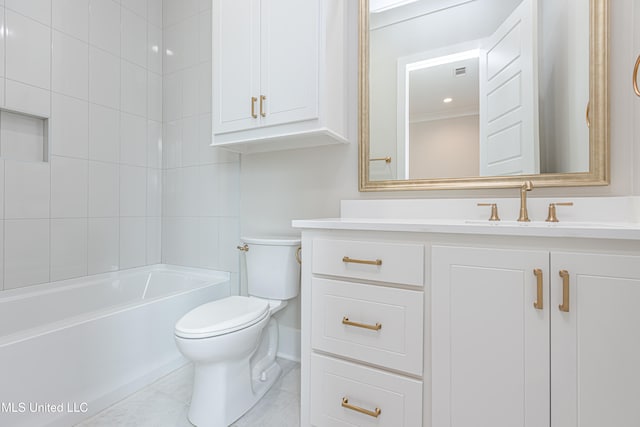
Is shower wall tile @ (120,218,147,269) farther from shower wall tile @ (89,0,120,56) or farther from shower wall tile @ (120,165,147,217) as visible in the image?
shower wall tile @ (89,0,120,56)

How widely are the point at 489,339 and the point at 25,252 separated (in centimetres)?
239

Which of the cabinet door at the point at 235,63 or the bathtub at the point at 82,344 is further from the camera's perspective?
the cabinet door at the point at 235,63

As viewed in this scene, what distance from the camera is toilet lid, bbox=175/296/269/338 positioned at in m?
1.24

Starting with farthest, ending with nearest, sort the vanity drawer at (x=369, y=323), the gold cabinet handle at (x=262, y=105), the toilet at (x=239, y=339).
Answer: the gold cabinet handle at (x=262, y=105) < the toilet at (x=239, y=339) < the vanity drawer at (x=369, y=323)

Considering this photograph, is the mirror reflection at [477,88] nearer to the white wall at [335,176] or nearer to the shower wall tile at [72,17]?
the white wall at [335,176]

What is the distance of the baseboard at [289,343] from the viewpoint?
1912mm

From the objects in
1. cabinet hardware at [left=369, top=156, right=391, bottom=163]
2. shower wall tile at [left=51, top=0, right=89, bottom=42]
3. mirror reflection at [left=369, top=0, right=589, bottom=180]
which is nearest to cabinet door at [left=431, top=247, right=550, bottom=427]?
mirror reflection at [left=369, top=0, right=589, bottom=180]

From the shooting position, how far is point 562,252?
834 millimetres

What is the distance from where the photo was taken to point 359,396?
1.11 m

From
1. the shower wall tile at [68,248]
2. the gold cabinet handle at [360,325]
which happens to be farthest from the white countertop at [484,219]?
the shower wall tile at [68,248]

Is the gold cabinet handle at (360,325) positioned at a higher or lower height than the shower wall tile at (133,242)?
lower

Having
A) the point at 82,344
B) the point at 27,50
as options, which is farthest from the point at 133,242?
the point at 27,50

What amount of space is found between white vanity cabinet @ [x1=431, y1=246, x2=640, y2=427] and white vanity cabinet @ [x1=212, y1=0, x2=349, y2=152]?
911mm

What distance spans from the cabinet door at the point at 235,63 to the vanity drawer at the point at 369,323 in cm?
101
